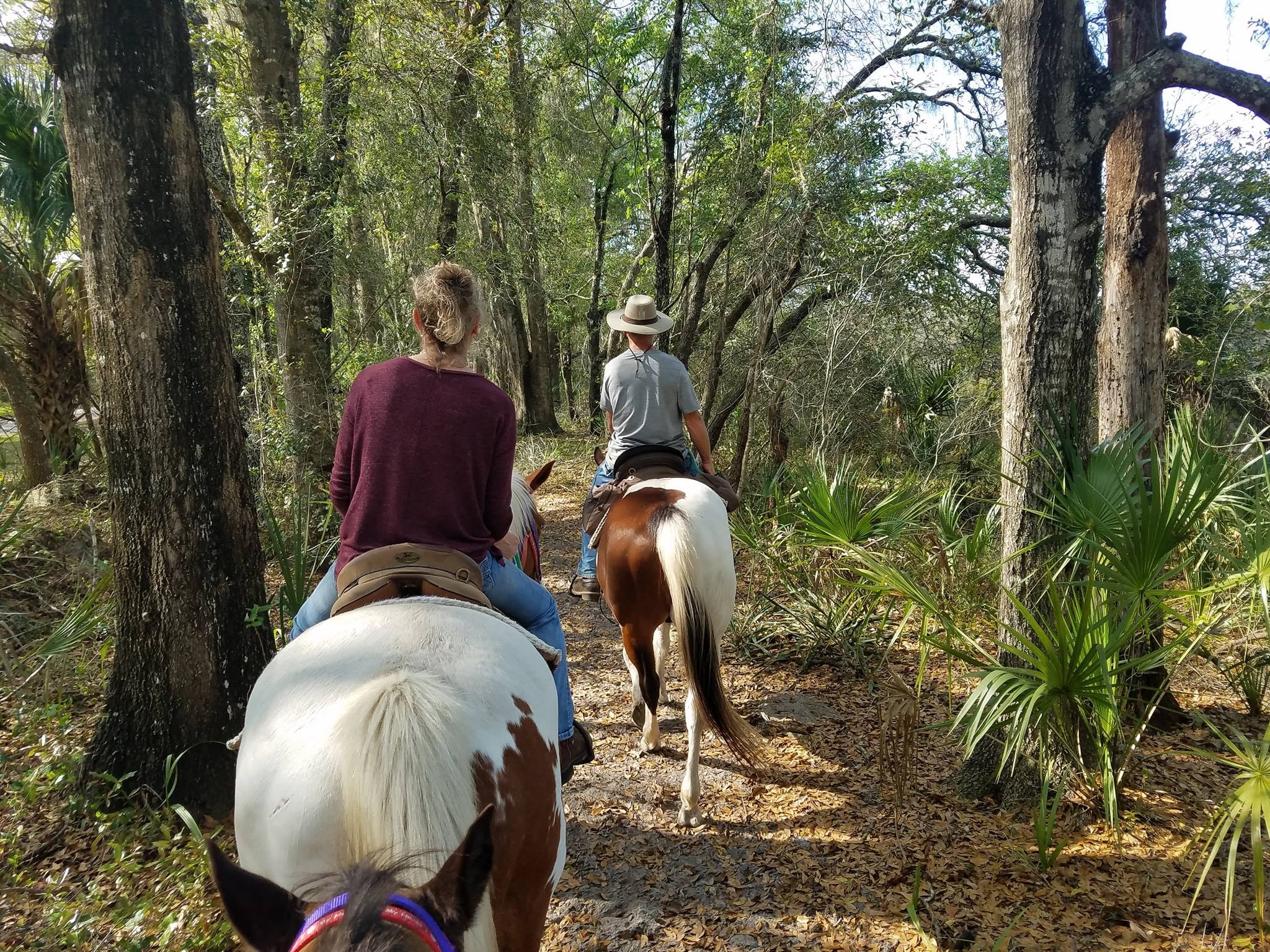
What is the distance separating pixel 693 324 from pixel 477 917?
9398 mm

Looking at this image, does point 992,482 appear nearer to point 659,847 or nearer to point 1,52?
point 659,847

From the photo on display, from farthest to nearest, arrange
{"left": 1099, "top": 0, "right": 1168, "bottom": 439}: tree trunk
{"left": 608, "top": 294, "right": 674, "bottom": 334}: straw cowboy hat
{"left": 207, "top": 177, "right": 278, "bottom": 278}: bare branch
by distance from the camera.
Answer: {"left": 207, "top": 177, "right": 278, "bottom": 278}: bare branch
{"left": 608, "top": 294, "right": 674, "bottom": 334}: straw cowboy hat
{"left": 1099, "top": 0, "right": 1168, "bottom": 439}: tree trunk

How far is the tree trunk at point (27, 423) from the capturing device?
24.4ft

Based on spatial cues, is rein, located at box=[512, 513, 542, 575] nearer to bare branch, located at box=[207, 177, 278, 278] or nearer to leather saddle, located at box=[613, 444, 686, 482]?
leather saddle, located at box=[613, 444, 686, 482]

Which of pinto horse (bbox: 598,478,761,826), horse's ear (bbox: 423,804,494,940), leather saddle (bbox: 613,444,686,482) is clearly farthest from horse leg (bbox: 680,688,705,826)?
horse's ear (bbox: 423,804,494,940)

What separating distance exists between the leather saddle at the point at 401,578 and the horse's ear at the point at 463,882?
1.07 meters

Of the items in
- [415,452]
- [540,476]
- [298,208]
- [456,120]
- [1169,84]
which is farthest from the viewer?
[456,120]

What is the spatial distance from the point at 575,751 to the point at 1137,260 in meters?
5.35

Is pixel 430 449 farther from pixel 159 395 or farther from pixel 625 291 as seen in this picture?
pixel 625 291

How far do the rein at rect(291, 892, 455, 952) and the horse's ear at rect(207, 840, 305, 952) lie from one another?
0.05 metres

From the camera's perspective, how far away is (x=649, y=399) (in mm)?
5141

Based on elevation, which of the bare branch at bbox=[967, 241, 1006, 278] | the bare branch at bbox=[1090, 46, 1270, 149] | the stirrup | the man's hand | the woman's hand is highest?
the bare branch at bbox=[967, 241, 1006, 278]

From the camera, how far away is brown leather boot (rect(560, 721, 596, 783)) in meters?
2.72

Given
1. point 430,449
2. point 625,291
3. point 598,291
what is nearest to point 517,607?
point 430,449
